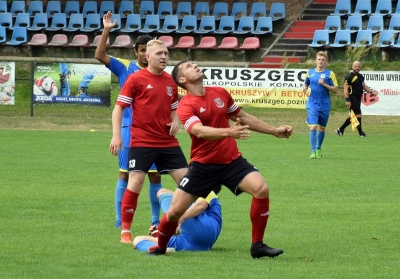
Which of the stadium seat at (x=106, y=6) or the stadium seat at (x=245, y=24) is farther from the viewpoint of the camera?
the stadium seat at (x=106, y=6)

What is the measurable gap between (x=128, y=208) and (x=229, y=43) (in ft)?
83.8

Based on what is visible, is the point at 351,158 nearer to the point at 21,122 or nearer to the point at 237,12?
the point at 21,122

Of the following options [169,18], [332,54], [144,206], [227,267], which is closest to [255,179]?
[227,267]

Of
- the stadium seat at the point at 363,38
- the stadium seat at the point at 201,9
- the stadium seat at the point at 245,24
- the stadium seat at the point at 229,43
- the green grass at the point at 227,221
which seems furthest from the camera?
the stadium seat at the point at 201,9

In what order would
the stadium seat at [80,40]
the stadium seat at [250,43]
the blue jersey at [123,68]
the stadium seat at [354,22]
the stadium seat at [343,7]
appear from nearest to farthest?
the blue jersey at [123,68]
the stadium seat at [354,22]
the stadium seat at [250,43]
the stadium seat at [343,7]
the stadium seat at [80,40]

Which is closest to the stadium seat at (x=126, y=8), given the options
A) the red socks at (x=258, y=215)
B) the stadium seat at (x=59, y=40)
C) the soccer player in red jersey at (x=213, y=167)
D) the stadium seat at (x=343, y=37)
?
the stadium seat at (x=59, y=40)

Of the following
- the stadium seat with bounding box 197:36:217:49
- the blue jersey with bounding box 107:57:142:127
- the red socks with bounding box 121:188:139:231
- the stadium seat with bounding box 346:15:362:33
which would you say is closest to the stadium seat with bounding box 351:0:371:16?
the stadium seat with bounding box 346:15:362:33

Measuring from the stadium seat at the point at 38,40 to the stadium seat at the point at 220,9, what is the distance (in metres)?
7.03

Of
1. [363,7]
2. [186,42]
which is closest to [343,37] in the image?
[363,7]

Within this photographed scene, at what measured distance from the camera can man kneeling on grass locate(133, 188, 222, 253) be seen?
7996mm

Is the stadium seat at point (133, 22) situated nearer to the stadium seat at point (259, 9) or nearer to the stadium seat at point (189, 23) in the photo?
the stadium seat at point (189, 23)

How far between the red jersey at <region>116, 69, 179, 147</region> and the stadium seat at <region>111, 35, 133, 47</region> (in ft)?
85.8

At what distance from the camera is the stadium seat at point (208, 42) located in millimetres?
33812

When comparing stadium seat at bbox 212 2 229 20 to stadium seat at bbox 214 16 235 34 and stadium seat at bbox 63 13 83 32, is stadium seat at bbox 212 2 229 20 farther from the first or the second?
stadium seat at bbox 63 13 83 32
